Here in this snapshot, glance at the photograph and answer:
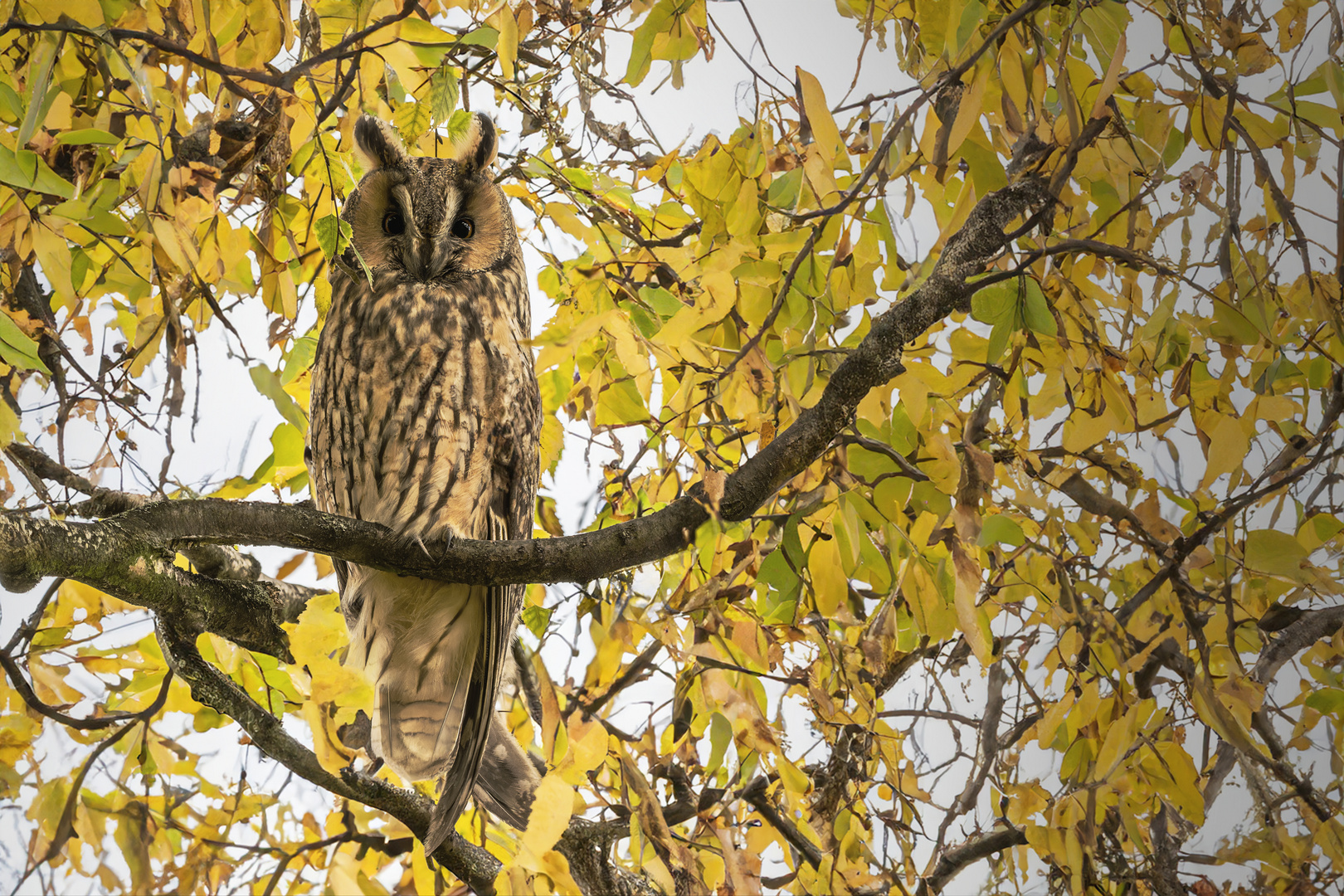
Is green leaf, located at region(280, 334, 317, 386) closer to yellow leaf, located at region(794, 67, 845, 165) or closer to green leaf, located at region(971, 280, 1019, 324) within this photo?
yellow leaf, located at region(794, 67, 845, 165)

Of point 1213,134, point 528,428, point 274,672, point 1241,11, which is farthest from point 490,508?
point 1241,11

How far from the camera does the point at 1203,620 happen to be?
1.33 metres

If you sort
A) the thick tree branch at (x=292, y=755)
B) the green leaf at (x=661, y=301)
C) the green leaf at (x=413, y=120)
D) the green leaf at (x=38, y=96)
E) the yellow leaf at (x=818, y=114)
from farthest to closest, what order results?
1. the green leaf at (x=413, y=120)
2. the green leaf at (x=661, y=301)
3. the thick tree branch at (x=292, y=755)
4. the yellow leaf at (x=818, y=114)
5. the green leaf at (x=38, y=96)

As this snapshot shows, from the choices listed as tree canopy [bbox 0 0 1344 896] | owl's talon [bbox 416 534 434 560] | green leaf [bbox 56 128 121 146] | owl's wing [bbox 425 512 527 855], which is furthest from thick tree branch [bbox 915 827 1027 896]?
green leaf [bbox 56 128 121 146]

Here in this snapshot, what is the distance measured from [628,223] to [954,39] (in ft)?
2.40

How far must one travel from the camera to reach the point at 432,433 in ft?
4.33

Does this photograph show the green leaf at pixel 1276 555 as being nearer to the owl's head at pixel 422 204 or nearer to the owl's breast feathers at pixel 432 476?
the owl's breast feathers at pixel 432 476

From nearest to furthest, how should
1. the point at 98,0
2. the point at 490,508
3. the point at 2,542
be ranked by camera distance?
the point at 2,542 < the point at 98,0 < the point at 490,508

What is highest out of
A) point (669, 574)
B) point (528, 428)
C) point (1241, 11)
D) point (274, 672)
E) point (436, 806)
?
point (1241, 11)

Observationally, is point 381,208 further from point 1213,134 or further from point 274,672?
point 1213,134

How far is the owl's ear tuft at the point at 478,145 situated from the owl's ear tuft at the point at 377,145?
0.10m

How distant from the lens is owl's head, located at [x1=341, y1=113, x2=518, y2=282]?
1.44m

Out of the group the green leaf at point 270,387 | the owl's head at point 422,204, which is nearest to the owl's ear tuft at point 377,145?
the owl's head at point 422,204

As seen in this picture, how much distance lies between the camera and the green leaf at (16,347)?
0.76 metres
